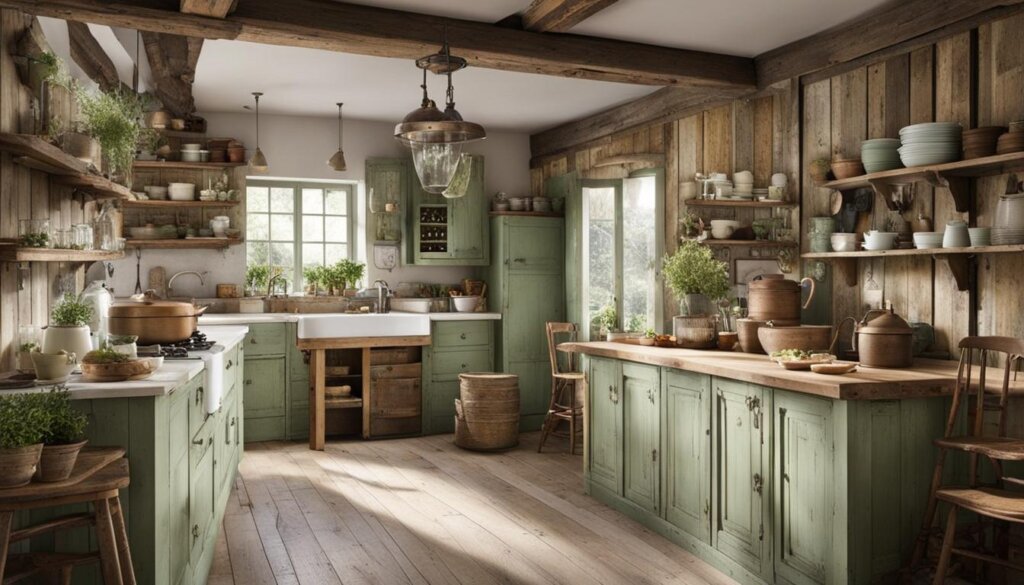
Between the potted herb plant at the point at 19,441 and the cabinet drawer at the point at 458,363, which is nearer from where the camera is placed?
the potted herb plant at the point at 19,441

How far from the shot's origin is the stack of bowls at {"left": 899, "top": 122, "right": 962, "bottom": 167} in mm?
3785

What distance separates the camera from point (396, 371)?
22.9 feet

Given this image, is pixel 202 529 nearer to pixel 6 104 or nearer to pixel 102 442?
pixel 102 442

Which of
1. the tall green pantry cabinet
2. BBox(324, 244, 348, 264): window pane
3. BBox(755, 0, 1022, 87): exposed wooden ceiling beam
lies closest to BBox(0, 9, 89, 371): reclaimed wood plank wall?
BBox(324, 244, 348, 264): window pane

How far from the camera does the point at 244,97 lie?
6.61m

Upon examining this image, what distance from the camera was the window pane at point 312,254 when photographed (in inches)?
300

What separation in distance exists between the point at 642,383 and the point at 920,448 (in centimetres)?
151

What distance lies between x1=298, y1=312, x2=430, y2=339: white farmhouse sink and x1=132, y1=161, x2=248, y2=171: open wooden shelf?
1.55 meters

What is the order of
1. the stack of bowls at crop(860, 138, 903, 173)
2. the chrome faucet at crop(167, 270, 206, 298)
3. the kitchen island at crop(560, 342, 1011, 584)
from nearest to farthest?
the kitchen island at crop(560, 342, 1011, 584) → the stack of bowls at crop(860, 138, 903, 173) → the chrome faucet at crop(167, 270, 206, 298)

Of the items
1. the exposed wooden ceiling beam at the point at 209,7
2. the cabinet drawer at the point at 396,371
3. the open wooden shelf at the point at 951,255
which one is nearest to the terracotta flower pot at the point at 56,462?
the exposed wooden ceiling beam at the point at 209,7

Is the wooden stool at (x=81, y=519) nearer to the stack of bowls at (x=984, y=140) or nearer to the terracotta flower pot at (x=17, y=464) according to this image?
the terracotta flower pot at (x=17, y=464)

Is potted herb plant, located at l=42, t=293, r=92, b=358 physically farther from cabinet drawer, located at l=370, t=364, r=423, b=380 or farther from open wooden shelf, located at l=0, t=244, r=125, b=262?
cabinet drawer, located at l=370, t=364, r=423, b=380

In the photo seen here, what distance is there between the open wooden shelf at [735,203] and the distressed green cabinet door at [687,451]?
4.95 ft

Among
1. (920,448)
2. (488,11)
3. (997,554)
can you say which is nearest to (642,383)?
(920,448)
